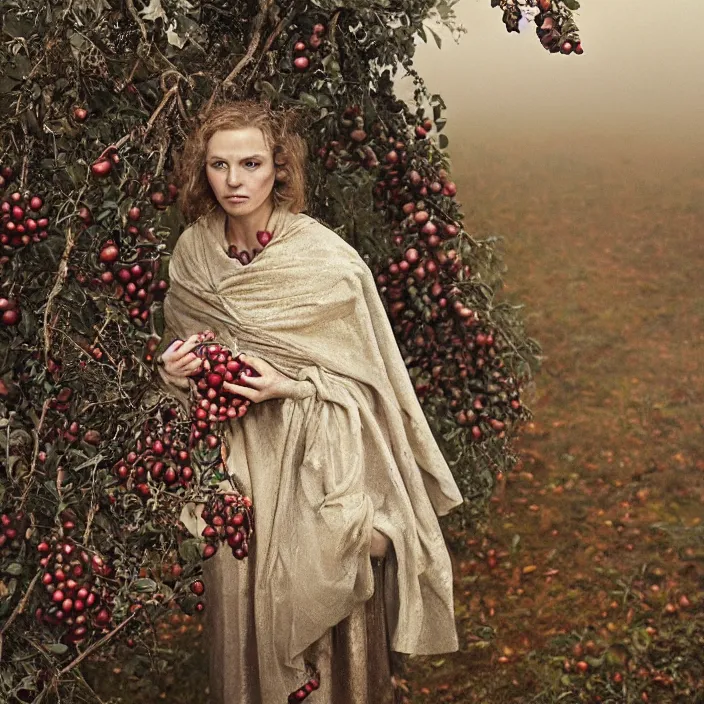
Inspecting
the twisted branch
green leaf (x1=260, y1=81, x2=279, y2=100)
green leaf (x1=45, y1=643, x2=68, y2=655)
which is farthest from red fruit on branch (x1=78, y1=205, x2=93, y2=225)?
green leaf (x1=45, y1=643, x2=68, y2=655)

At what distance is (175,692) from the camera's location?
3145 millimetres

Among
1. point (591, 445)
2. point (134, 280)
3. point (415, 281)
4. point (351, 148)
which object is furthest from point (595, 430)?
point (134, 280)

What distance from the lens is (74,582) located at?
7.33 feet

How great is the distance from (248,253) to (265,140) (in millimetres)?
233

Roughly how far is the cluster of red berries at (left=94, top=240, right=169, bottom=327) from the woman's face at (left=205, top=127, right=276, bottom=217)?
212 millimetres

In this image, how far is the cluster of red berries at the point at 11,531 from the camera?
231 cm

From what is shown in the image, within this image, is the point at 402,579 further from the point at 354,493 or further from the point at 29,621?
the point at 29,621

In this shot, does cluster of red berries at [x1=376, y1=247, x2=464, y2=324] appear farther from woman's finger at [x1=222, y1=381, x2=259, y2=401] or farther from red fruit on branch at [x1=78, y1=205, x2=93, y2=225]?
red fruit on branch at [x1=78, y1=205, x2=93, y2=225]

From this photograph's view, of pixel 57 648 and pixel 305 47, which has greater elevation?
pixel 305 47

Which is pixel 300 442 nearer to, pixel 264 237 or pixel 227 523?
pixel 227 523

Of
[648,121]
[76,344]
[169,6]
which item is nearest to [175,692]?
[76,344]

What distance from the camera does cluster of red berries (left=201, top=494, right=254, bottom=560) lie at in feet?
7.61

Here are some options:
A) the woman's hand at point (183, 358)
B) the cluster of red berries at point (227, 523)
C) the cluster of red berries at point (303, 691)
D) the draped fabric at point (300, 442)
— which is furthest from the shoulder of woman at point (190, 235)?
the cluster of red berries at point (303, 691)

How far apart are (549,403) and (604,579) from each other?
0.52m
